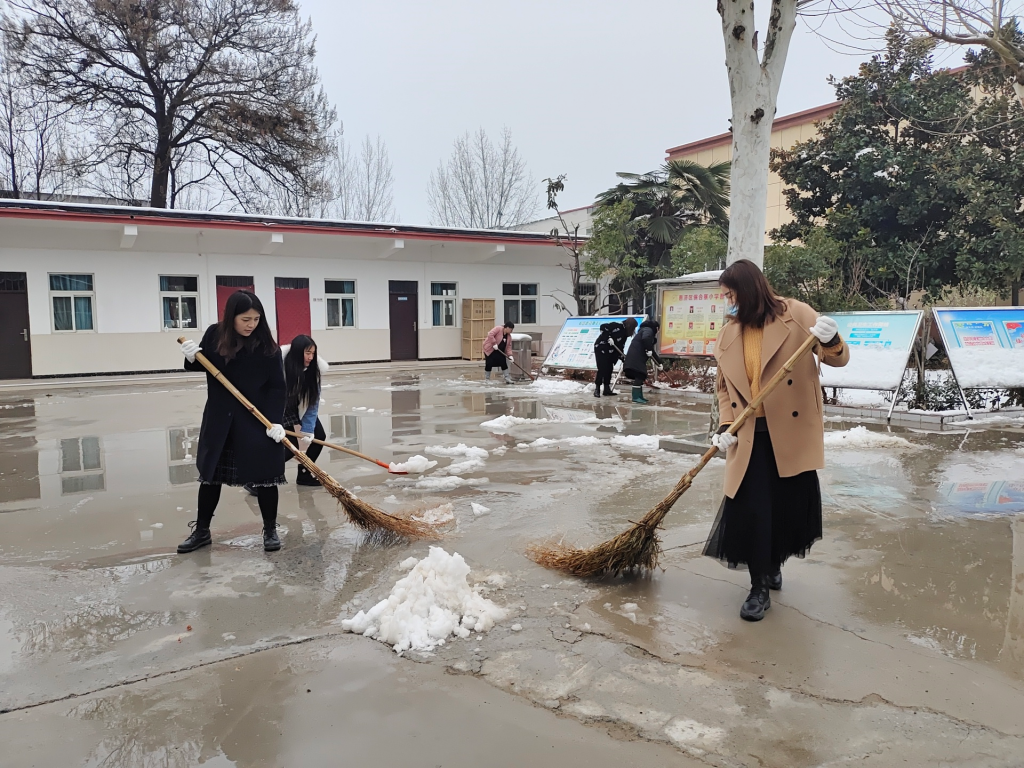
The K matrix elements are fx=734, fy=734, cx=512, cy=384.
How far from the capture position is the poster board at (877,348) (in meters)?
9.08

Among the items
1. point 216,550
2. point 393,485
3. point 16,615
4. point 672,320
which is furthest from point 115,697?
point 672,320

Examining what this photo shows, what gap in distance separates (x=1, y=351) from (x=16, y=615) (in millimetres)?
16380

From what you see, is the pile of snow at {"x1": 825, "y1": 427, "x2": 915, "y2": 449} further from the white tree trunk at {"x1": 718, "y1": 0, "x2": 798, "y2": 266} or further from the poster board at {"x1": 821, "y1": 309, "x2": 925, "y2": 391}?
the white tree trunk at {"x1": 718, "y1": 0, "x2": 798, "y2": 266}

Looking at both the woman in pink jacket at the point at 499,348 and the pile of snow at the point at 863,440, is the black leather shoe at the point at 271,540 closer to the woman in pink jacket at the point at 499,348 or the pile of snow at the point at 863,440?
the pile of snow at the point at 863,440

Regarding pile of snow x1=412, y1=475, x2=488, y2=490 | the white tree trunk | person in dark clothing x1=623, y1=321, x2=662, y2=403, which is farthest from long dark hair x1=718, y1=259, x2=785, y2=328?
person in dark clothing x1=623, y1=321, x2=662, y2=403

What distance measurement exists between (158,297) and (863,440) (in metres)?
16.7

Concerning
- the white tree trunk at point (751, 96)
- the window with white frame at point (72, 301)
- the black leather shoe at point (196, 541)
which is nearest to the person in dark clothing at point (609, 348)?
the white tree trunk at point (751, 96)

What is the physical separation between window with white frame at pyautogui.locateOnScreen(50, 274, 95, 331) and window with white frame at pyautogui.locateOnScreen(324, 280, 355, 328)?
19.1 feet

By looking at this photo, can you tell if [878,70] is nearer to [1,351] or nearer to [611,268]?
[611,268]

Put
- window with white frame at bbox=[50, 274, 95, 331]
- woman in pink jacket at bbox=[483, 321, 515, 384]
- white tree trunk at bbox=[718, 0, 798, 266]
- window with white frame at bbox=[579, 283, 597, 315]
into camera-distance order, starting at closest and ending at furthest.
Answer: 1. white tree trunk at bbox=[718, 0, 798, 266]
2. woman in pink jacket at bbox=[483, 321, 515, 384]
3. window with white frame at bbox=[50, 274, 95, 331]
4. window with white frame at bbox=[579, 283, 597, 315]

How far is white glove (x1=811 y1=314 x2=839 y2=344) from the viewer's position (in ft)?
10.6

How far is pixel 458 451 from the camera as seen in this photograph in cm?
758

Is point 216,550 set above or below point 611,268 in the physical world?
below

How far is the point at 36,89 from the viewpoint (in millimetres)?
22797
